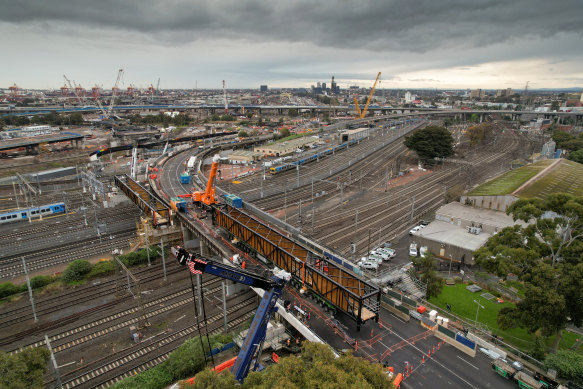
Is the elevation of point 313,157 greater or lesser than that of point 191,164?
lesser

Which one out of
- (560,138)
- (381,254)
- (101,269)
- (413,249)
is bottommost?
(101,269)

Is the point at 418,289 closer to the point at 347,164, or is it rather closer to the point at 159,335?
the point at 159,335

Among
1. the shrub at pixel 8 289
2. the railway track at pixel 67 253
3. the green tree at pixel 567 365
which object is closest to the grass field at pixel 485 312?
the green tree at pixel 567 365

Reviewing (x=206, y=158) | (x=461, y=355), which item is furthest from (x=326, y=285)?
(x=206, y=158)

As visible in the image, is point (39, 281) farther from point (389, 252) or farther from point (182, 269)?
point (389, 252)

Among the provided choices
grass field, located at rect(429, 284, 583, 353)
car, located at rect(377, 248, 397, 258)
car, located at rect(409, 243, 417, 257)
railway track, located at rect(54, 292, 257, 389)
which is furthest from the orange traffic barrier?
car, located at rect(409, 243, 417, 257)

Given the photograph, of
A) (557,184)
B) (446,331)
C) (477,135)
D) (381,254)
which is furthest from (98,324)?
(477,135)
